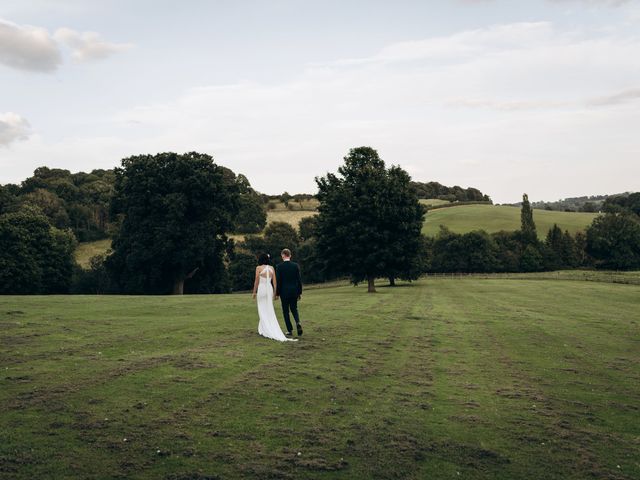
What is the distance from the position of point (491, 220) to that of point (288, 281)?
14956cm

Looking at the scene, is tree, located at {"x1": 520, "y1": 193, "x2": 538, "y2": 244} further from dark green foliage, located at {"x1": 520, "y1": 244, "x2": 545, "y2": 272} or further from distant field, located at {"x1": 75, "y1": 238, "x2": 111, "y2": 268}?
distant field, located at {"x1": 75, "y1": 238, "x2": 111, "y2": 268}

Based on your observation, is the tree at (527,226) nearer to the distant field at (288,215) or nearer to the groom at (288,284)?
the distant field at (288,215)

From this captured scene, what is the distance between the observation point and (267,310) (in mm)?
18406

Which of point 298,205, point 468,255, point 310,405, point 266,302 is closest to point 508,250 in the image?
point 468,255

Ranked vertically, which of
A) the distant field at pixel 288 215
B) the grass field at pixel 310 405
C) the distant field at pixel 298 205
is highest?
the distant field at pixel 298 205

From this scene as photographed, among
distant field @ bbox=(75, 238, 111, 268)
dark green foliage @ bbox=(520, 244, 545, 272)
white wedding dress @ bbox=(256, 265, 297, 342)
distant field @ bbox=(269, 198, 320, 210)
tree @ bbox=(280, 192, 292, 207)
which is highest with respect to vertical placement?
tree @ bbox=(280, 192, 292, 207)

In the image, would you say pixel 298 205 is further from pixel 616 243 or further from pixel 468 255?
pixel 616 243

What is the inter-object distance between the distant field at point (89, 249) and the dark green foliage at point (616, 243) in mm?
115479

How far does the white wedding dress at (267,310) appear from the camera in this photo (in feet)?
59.7

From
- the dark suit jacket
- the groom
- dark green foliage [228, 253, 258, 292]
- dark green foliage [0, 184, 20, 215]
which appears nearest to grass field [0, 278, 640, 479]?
the groom

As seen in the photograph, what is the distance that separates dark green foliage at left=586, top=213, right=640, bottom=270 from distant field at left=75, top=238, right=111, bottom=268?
115m

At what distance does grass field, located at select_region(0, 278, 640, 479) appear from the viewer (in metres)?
7.79

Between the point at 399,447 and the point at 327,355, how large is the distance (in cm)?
732

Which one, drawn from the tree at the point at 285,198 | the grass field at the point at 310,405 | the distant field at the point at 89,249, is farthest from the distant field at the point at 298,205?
the grass field at the point at 310,405
